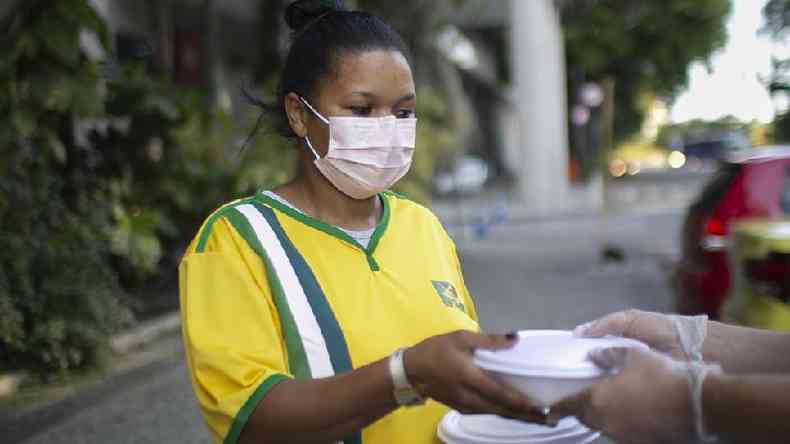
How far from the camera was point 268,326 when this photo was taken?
6.30 ft

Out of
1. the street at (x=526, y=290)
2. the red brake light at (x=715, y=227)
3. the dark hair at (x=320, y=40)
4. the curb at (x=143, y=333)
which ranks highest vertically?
the dark hair at (x=320, y=40)

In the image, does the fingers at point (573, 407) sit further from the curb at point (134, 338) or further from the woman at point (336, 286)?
the curb at point (134, 338)

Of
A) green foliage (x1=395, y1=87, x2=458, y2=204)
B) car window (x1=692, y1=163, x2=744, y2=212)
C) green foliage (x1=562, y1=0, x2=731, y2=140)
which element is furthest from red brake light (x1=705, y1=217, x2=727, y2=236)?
green foliage (x1=562, y1=0, x2=731, y2=140)

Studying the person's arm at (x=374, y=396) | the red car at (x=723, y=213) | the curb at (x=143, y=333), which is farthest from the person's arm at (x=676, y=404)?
the curb at (x=143, y=333)

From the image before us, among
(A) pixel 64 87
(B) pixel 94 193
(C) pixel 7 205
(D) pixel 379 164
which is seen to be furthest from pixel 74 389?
(D) pixel 379 164

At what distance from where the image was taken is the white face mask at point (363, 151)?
7.39 feet

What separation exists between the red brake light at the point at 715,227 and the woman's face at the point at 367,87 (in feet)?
16.9

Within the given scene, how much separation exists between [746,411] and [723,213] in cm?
566

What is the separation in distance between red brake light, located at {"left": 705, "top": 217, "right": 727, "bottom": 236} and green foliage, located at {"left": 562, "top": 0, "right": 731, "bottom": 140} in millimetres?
11758

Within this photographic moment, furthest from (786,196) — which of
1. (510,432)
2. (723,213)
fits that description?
(510,432)

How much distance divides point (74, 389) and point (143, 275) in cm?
293

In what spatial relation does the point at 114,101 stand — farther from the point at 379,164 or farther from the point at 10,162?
the point at 379,164

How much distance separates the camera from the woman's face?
7.08 ft

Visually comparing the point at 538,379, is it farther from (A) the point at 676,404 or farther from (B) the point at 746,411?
(B) the point at 746,411
